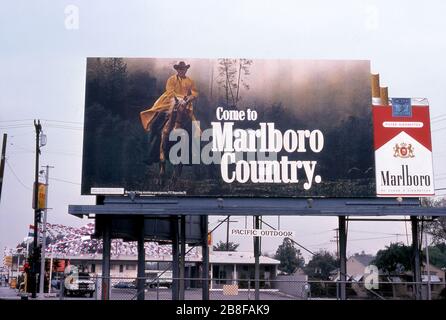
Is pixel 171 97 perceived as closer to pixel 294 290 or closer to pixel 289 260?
pixel 294 290

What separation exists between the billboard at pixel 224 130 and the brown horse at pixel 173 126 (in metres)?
0.03

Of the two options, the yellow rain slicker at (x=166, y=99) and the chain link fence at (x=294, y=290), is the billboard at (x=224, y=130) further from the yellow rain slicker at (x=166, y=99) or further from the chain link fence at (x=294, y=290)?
the chain link fence at (x=294, y=290)

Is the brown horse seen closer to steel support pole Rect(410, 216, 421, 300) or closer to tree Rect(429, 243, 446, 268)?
steel support pole Rect(410, 216, 421, 300)

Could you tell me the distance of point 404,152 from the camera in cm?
1773

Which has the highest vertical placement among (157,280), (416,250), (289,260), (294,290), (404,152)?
(404,152)

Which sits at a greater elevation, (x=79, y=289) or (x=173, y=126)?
(x=173, y=126)

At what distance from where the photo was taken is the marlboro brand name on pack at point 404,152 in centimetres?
1772

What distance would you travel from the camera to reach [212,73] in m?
17.6

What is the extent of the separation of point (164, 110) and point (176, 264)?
224 inches

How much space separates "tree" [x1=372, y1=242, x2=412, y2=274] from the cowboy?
1685 centimetres

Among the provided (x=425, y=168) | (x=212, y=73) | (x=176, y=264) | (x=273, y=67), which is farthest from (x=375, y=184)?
(x=176, y=264)

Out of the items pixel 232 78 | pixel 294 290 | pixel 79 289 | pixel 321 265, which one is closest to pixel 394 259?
pixel 321 265

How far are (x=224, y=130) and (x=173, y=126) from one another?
1.51 m

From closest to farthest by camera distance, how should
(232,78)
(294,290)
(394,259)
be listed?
(232,78)
(294,290)
(394,259)
